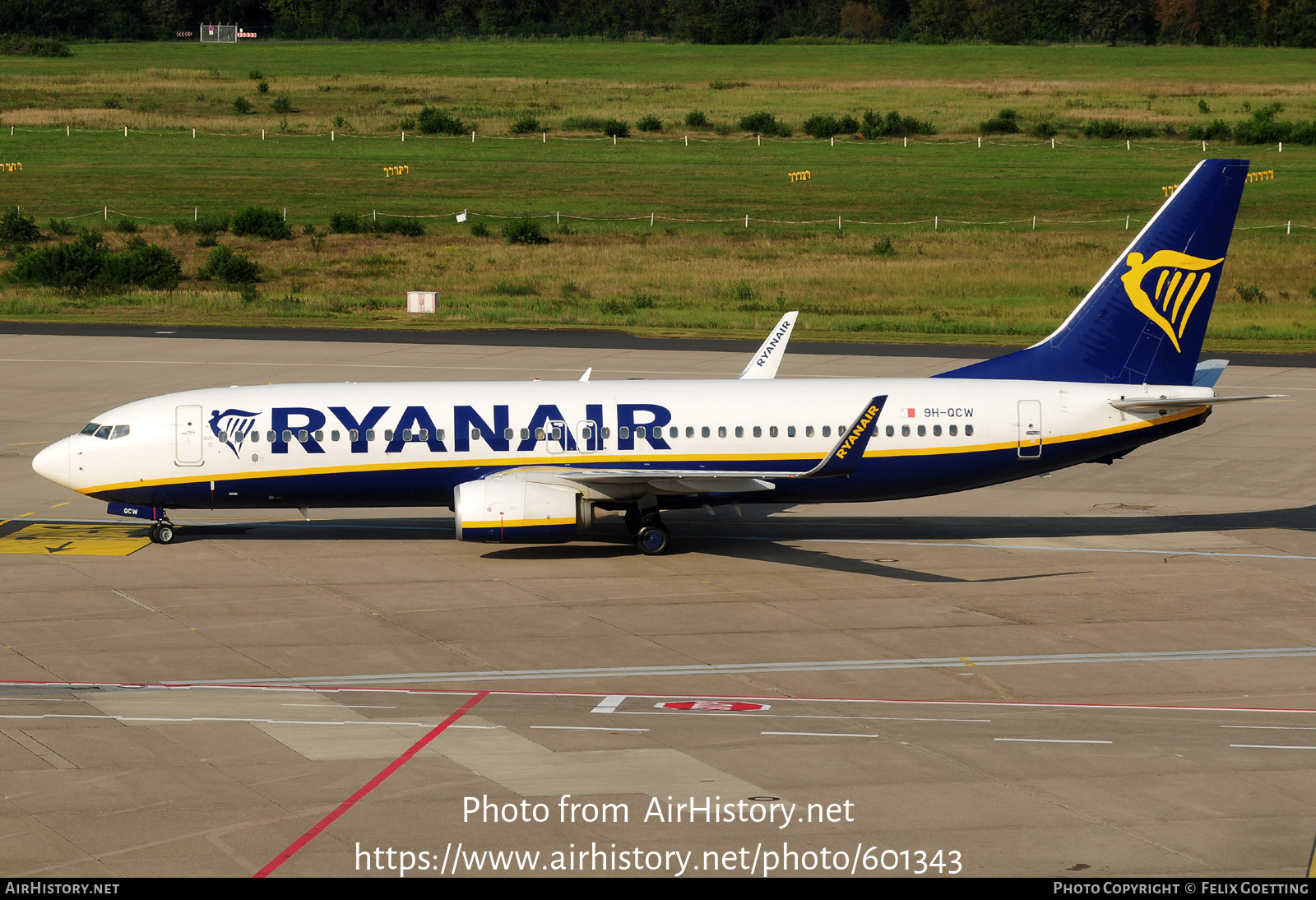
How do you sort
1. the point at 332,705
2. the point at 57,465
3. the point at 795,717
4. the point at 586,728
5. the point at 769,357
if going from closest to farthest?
the point at 586,728 → the point at 795,717 → the point at 332,705 → the point at 57,465 → the point at 769,357

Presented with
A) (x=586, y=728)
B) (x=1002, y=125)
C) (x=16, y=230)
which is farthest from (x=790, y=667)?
(x=1002, y=125)

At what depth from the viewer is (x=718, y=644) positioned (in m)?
30.2

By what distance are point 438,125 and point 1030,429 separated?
126503 mm

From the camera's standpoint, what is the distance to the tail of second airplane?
3772 centimetres

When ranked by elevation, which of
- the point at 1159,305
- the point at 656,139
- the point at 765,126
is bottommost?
the point at 1159,305

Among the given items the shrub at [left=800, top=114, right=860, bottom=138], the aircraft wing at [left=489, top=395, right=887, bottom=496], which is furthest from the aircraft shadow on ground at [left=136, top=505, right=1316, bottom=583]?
the shrub at [left=800, top=114, right=860, bottom=138]

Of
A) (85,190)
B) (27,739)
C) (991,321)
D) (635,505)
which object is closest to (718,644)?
(635,505)

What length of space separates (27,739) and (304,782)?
5.40m

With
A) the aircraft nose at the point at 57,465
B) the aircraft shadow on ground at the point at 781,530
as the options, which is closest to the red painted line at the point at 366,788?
the aircraft shadow on ground at the point at 781,530

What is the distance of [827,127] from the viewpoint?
152m

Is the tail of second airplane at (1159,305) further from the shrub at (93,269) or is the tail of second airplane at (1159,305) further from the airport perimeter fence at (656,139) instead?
the airport perimeter fence at (656,139)

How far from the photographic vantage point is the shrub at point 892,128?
496 feet

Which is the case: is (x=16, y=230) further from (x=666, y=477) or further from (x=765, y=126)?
(x=666, y=477)

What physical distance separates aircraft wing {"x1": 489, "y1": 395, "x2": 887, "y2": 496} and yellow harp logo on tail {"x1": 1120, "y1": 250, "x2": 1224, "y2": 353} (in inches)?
304
